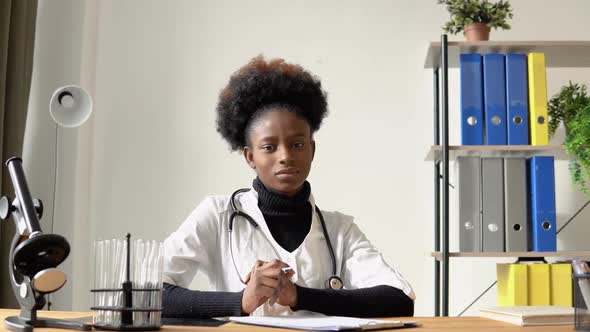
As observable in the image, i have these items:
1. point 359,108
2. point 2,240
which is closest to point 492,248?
point 359,108

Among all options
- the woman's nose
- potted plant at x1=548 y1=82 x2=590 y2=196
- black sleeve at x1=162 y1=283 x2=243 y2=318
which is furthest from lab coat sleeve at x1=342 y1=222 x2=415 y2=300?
potted plant at x1=548 y1=82 x2=590 y2=196

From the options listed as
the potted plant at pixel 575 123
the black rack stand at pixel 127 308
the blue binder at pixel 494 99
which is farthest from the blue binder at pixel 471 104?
the black rack stand at pixel 127 308

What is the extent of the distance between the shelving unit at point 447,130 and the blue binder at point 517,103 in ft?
0.19

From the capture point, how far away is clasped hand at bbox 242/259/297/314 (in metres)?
1.50

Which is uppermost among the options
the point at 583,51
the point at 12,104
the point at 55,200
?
the point at 583,51

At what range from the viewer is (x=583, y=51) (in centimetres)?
304

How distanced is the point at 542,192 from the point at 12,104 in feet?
6.34

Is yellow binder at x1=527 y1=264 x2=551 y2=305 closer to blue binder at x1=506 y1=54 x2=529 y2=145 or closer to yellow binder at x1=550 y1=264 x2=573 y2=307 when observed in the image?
yellow binder at x1=550 y1=264 x2=573 y2=307

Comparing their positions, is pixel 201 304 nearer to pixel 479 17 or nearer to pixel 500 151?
pixel 500 151

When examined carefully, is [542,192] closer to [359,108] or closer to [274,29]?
[359,108]

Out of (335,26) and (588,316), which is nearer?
(588,316)

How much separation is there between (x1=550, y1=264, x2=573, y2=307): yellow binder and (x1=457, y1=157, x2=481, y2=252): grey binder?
0.93 feet

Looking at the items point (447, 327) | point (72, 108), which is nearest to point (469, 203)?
point (72, 108)

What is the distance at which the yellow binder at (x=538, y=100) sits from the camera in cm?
293
